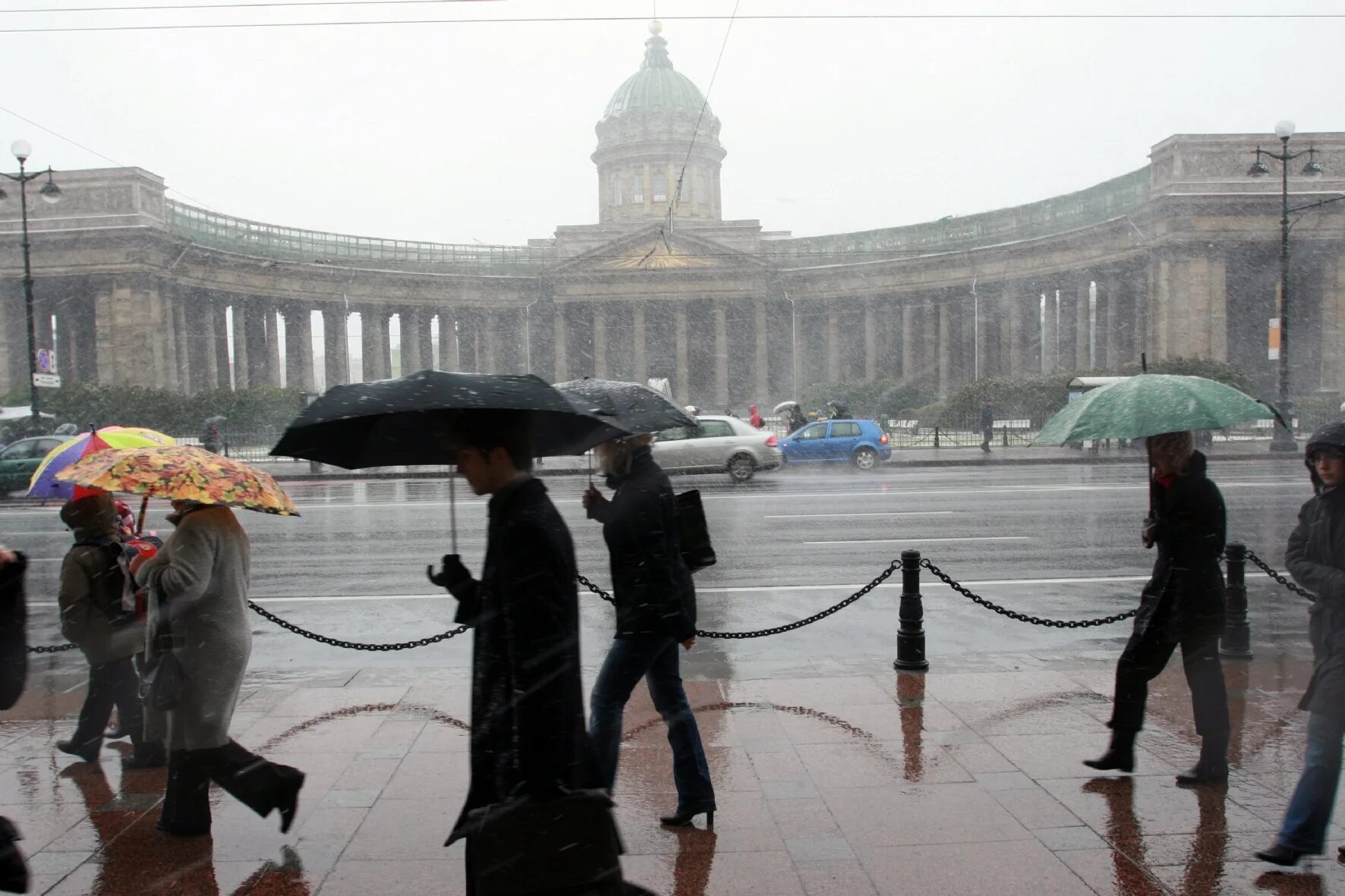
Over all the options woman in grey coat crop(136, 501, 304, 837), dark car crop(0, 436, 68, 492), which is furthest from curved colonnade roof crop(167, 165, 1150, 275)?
woman in grey coat crop(136, 501, 304, 837)

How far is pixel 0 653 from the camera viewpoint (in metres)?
3.63

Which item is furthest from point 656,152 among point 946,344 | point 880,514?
point 880,514

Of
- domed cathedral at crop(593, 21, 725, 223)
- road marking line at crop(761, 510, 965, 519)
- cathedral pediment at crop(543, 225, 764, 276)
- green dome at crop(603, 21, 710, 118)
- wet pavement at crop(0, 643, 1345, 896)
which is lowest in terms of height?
wet pavement at crop(0, 643, 1345, 896)

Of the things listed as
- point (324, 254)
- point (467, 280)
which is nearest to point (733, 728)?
point (324, 254)

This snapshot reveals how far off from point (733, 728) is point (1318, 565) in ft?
10.8

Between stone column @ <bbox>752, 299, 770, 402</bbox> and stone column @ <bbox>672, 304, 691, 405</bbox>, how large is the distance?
15.1ft

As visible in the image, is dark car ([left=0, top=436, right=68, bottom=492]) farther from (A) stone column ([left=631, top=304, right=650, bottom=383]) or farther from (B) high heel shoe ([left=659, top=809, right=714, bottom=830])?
(A) stone column ([left=631, top=304, right=650, bottom=383])

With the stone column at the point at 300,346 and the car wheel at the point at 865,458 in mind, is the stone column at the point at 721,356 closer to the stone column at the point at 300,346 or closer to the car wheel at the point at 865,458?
the stone column at the point at 300,346

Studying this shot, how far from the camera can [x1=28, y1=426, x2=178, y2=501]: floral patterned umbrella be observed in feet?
19.1

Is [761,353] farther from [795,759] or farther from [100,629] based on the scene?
[100,629]

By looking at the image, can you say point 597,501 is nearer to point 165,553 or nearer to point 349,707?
point 165,553

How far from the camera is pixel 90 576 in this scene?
5738 millimetres

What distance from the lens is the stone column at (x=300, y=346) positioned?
62.9m

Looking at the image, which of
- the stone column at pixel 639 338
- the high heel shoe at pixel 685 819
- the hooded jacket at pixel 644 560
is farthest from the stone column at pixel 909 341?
the hooded jacket at pixel 644 560
